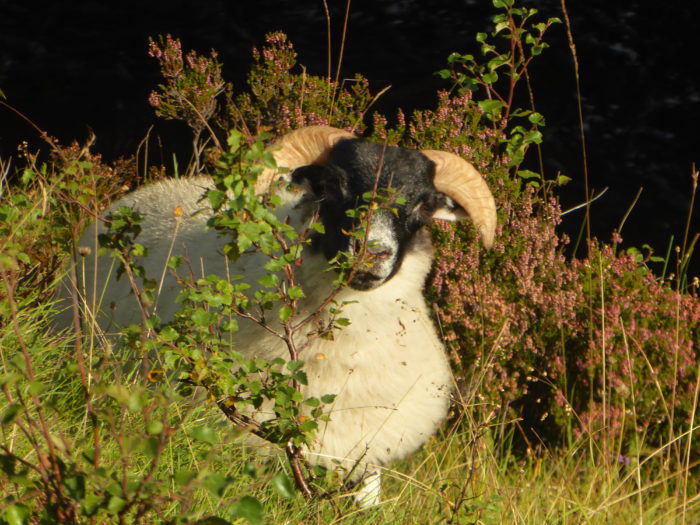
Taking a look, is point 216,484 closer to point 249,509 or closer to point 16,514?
point 249,509

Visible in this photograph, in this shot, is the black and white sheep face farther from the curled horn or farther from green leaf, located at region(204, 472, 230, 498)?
green leaf, located at region(204, 472, 230, 498)

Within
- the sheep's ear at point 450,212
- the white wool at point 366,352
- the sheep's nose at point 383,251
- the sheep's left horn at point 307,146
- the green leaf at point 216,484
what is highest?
the sheep's left horn at point 307,146

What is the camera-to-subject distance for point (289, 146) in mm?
3902

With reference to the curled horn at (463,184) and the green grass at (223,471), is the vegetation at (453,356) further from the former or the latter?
the curled horn at (463,184)

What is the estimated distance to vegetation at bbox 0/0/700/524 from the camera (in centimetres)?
247

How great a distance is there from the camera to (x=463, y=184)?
13.1 ft

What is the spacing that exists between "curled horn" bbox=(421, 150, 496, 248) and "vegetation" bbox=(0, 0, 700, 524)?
0.21m

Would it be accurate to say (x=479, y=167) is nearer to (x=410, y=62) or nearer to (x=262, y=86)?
(x=262, y=86)

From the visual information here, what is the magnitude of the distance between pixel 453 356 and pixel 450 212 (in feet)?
2.39

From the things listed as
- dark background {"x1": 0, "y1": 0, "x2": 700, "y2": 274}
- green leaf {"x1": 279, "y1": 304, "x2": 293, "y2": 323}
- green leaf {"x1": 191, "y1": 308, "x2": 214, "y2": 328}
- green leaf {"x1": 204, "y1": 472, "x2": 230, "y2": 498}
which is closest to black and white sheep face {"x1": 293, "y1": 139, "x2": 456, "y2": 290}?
green leaf {"x1": 279, "y1": 304, "x2": 293, "y2": 323}

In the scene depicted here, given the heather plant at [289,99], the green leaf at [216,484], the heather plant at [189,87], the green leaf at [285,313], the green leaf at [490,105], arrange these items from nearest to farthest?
the green leaf at [216,484] → the green leaf at [285,313] → the green leaf at [490,105] → the heather plant at [289,99] → the heather plant at [189,87]

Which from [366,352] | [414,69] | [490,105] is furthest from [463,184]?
[414,69]

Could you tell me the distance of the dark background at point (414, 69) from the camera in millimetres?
8102

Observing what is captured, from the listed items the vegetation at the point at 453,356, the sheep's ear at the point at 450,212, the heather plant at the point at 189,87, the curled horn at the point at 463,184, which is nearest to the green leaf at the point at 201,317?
the vegetation at the point at 453,356
